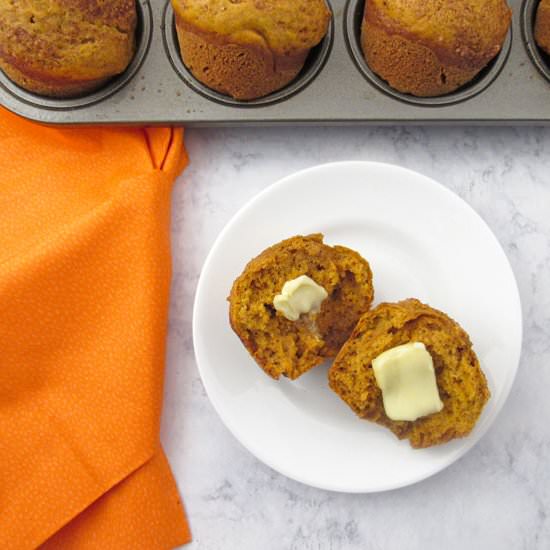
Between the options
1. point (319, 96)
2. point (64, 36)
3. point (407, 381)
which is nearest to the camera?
point (407, 381)

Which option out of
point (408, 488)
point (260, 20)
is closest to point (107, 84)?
point (260, 20)

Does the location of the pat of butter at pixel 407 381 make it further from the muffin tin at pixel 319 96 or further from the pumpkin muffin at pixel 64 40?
the pumpkin muffin at pixel 64 40

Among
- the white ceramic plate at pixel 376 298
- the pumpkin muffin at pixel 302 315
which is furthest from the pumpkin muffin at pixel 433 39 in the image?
the pumpkin muffin at pixel 302 315

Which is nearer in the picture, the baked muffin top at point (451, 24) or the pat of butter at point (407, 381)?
the pat of butter at point (407, 381)

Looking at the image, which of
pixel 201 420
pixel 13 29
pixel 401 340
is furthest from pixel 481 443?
pixel 13 29

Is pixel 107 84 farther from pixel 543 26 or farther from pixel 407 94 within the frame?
pixel 543 26

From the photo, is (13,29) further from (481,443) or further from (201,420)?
(481,443)
